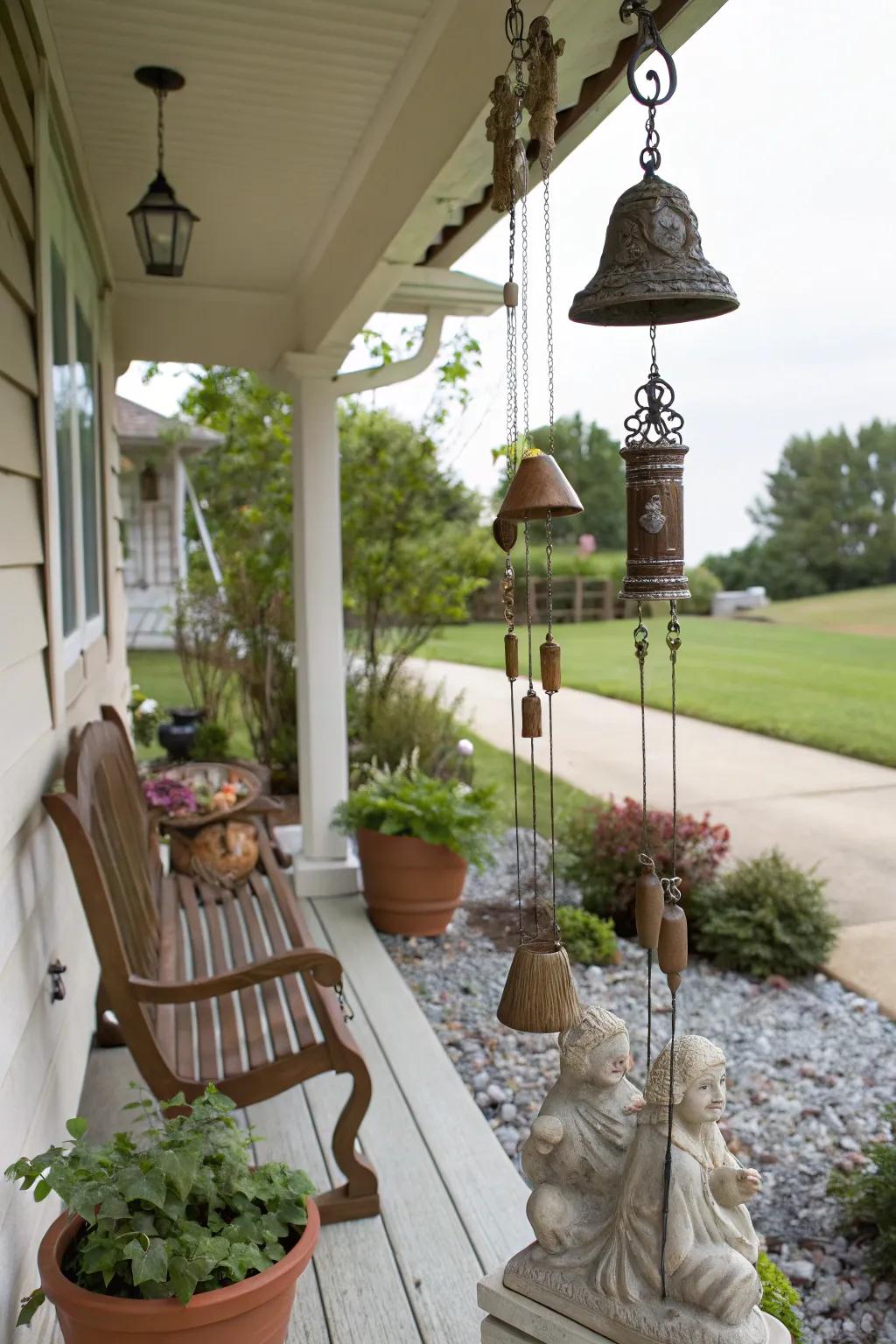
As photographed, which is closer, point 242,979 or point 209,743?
point 242,979

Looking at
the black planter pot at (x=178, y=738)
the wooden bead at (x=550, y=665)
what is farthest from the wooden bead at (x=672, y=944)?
the black planter pot at (x=178, y=738)

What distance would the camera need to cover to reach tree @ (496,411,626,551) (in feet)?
77.7

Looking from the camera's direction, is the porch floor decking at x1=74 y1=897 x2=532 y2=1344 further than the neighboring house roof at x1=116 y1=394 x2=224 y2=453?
No

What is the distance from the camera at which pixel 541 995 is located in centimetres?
149

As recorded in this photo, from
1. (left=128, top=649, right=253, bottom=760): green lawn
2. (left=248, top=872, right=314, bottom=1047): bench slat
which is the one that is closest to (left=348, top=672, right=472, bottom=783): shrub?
(left=128, top=649, right=253, bottom=760): green lawn

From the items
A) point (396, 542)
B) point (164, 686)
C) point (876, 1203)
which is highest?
point (396, 542)

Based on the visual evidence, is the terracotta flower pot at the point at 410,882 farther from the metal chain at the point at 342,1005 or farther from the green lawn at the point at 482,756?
the metal chain at the point at 342,1005

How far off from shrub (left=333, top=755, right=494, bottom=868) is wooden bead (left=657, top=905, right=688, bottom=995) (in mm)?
2934

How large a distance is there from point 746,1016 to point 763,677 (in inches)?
389

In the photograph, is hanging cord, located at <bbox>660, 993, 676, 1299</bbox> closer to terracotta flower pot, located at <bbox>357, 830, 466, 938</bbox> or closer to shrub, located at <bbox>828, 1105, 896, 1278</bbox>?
shrub, located at <bbox>828, 1105, 896, 1278</bbox>

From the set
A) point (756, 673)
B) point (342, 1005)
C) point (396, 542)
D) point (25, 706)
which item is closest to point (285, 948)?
point (342, 1005)

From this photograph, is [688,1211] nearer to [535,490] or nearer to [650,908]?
[650,908]

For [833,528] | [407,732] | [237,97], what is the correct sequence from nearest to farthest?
1. [237,97]
2. [407,732]
3. [833,528]

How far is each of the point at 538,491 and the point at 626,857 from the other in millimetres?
3469
